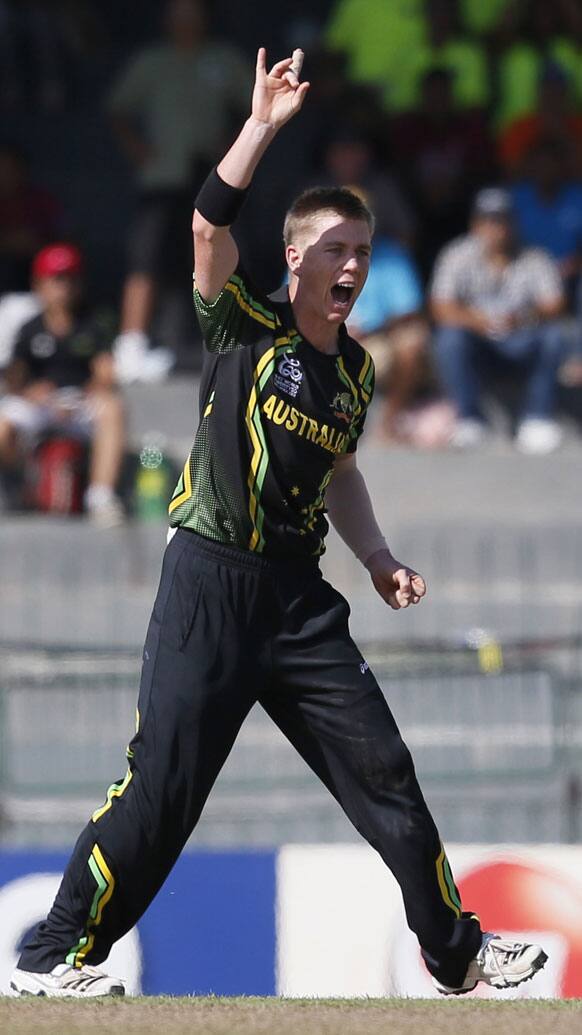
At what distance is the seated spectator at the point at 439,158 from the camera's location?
42.2ft

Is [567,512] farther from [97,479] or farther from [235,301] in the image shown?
[235,301]

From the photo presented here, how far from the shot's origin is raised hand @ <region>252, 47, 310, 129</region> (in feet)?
14.9

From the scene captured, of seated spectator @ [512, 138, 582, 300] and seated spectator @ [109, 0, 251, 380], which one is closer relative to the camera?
seated spectator @ [512, 138, 582, 300]

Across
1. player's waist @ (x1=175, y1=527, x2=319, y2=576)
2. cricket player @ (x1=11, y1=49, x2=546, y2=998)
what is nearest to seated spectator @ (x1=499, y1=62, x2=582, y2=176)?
cricket player @ (x1=11, y1=49, x2=546, y2=998)

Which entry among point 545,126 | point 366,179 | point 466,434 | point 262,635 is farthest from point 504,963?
point 545,126

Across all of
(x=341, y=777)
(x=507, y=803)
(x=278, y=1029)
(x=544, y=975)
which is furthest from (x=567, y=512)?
(x=278, y=1029)

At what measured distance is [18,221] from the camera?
13078 millimetres

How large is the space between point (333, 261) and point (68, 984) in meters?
2.09

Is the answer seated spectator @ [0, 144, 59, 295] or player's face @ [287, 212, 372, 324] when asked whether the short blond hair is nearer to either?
player's face @ [287, 212, 372, 324]

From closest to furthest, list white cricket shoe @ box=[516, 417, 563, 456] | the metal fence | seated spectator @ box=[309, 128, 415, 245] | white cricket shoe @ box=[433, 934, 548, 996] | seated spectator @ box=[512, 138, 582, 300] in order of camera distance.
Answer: white cricket shoe @ box=[433, 934, 548, 996] < the metal fence < white cricket shoe @ box=[516, 417, 563, 456] < seated spectator @ box=[309, 128, 415, 245] < seated spectator @ box=[512, 138, 582, 300]

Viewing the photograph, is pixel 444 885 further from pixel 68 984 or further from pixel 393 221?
pixel 393 221

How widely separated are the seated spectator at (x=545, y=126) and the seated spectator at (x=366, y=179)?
3.07 ft

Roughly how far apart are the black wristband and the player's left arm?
89 cm

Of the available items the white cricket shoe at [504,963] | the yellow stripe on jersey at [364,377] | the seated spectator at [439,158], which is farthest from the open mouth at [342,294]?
the seated spectator at [439,158]
